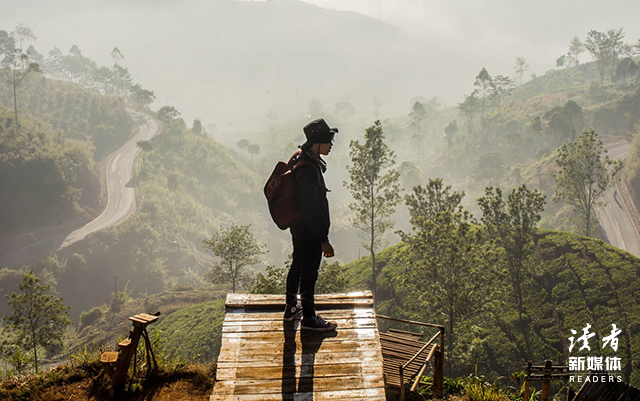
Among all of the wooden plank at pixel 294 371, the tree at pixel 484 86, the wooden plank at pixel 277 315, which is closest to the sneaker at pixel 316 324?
the wooden plank at pixel 277 315

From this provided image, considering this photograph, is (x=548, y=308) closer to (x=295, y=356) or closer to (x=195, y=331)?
(x=195, y=331)

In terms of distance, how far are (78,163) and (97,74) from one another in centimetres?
7054

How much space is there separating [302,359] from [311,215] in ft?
5.88

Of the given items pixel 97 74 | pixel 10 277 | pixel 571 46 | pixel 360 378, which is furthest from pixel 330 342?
pixel 571 46

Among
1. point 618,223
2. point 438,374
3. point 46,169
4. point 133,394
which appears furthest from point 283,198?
point 46,169

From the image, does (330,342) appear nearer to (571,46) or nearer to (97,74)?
(97,74)

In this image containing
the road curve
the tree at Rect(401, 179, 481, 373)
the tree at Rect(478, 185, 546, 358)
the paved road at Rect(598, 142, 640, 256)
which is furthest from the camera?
the road curve

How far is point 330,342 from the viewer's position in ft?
18.1

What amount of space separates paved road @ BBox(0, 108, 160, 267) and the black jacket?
2457 inches

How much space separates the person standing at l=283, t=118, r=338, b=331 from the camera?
547cm

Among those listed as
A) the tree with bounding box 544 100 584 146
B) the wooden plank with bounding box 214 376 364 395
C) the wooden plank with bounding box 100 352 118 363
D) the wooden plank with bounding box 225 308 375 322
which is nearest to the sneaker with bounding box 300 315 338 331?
the wooden plank with bounding box 225 308 375 322

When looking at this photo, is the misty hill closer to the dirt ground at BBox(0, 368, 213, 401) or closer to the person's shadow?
the dirt ground at BBox(0, 368, 213, 401)

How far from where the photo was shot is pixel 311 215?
5465mm

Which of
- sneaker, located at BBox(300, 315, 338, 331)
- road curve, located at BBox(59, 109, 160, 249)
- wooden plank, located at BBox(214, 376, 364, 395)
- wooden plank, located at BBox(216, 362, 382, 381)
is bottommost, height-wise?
wooden plank, located at BBox(214, 376, 364, 395)
